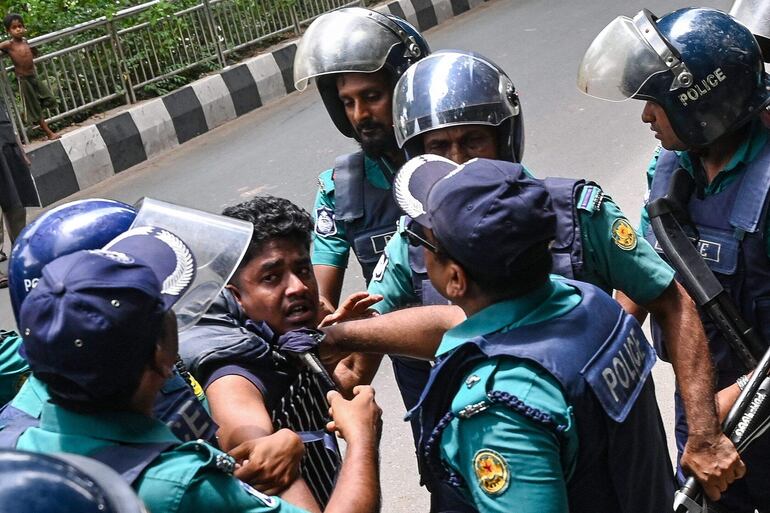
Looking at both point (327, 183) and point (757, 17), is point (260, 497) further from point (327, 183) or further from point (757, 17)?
point (757, 17)

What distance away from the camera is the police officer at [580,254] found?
2.59m

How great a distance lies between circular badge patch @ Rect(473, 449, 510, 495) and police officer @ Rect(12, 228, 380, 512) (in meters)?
0.32

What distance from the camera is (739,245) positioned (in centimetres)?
286

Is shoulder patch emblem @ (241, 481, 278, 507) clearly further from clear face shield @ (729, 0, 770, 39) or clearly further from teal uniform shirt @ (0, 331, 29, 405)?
clear face shield @ (729, 0, 770, 39)

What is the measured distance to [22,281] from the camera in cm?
229

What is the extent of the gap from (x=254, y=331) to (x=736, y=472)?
3.70ft

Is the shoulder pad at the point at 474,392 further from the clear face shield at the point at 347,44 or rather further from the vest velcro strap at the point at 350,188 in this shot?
the clear face shield at the point at 347,44

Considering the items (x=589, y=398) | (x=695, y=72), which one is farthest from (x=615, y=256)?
(x=589, y=398)

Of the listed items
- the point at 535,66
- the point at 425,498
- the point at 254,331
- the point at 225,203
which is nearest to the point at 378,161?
the point at 254,331

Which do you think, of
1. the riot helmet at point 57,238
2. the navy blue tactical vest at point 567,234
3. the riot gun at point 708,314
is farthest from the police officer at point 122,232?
the riot gun at point 708,314

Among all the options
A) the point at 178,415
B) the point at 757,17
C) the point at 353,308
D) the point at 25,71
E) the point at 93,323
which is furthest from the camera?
the point at 25,71

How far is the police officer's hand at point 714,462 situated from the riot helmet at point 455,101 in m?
0.89

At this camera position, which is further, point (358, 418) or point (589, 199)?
point (589, 199)

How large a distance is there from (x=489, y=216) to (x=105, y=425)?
2.38 feet
